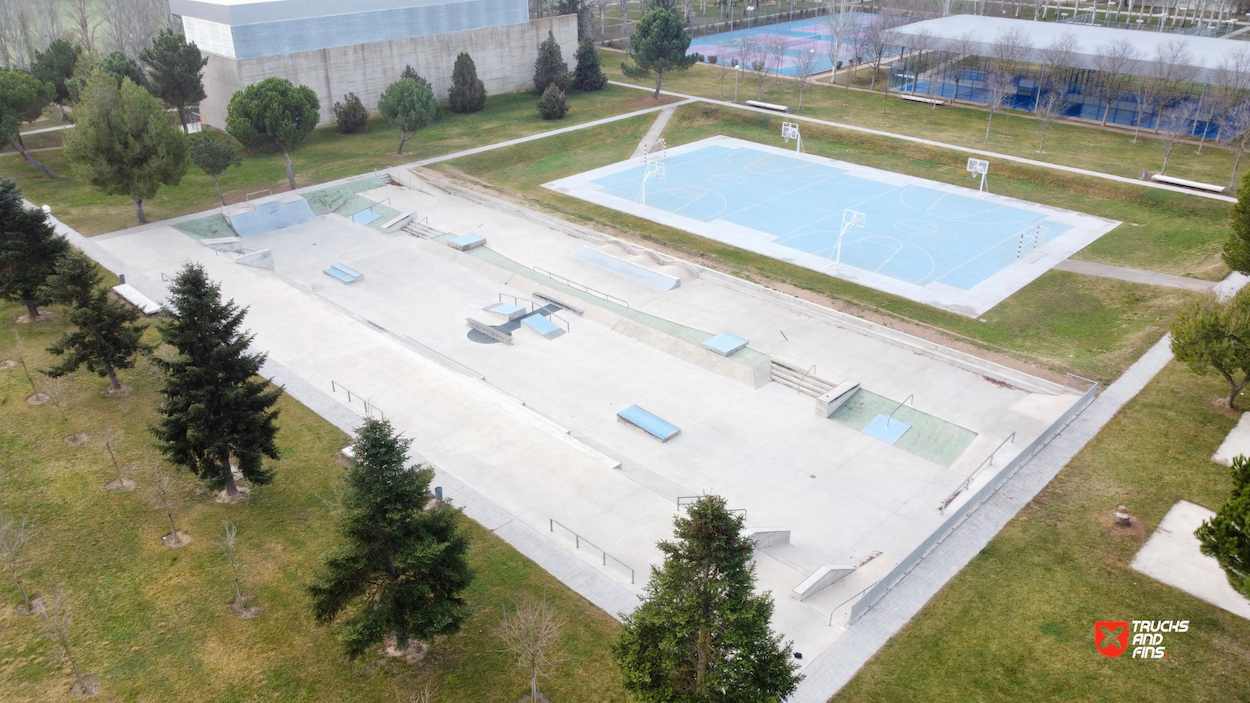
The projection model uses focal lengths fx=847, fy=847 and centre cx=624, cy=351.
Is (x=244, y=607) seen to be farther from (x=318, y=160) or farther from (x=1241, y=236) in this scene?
(x=318, y=160)

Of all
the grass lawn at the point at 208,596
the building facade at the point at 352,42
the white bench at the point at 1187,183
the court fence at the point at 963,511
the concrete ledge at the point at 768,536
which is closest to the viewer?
the grass lawn at the point at 208,596

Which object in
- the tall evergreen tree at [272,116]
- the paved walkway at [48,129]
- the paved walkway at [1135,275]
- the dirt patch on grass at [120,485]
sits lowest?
the dirt patch on grass at [120,485]

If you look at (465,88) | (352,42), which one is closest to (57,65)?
(352,42)

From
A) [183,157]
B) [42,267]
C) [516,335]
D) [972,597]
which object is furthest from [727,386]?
[183,157]

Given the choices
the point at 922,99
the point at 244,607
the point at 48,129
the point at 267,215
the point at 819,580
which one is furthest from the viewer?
the point at 922,99

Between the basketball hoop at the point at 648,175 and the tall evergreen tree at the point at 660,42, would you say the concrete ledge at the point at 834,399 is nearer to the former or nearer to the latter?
the basketball hoop at the point at 648,175

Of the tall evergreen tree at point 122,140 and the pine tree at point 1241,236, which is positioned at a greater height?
the tall evergreen tree at point 122,140

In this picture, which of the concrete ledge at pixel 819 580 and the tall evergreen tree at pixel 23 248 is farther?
the tall evergreen tree at pixel 23 248

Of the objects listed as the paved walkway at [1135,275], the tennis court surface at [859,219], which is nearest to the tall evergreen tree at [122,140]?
the tennis court surface at [859,219]
